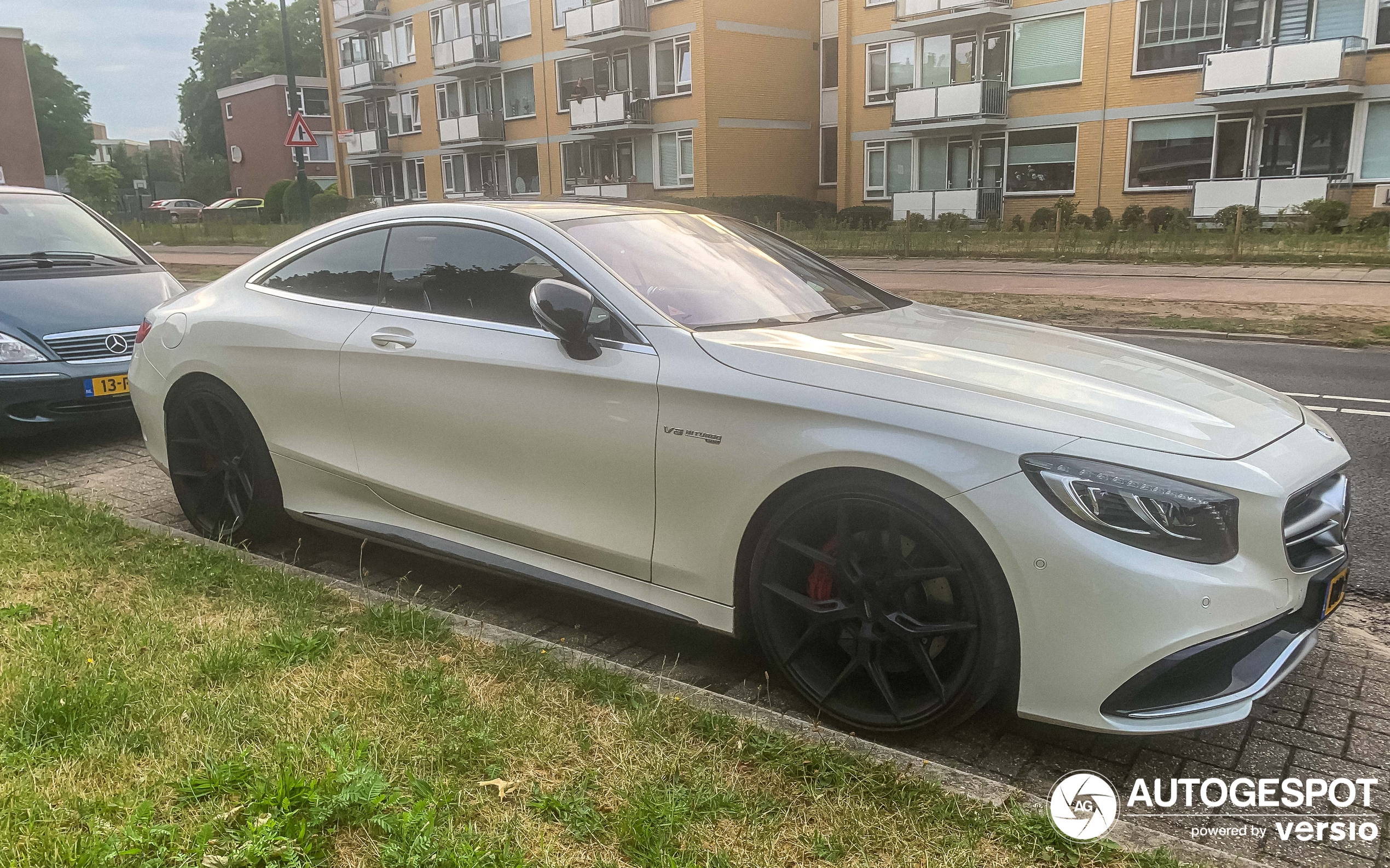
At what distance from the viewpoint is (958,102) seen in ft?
101

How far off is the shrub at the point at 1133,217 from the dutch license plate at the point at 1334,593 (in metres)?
25.2

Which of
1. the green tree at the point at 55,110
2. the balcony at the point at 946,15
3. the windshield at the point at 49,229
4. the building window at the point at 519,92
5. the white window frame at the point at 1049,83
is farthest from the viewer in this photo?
the green tree at the point at 55,110

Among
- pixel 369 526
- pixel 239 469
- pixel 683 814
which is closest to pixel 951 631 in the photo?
pixel 683 814

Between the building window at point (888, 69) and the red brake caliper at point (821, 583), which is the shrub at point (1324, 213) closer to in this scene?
the building window at point (888, 69)

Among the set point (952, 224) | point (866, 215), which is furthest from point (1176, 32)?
point (866, 215)

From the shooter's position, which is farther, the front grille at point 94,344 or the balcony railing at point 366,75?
the balcony railing at point 366,75

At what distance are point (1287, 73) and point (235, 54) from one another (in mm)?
77686

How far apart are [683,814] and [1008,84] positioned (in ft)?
104

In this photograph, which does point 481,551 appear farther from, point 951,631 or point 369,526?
point 951,631

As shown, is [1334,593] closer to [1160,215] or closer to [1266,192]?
[1160,215]

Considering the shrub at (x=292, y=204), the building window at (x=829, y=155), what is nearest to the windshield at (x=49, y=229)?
the building window at (x=829, y=155)

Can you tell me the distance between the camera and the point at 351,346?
4176 mm

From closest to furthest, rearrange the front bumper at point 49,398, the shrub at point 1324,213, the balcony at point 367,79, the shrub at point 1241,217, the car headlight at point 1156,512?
the car headlight at point 1156,512
the front bumper at point 49,398
the shrub at point 1241,217
the shrub at point 1324,213
the balcony at point 367,79

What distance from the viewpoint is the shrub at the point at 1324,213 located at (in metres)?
20.8
